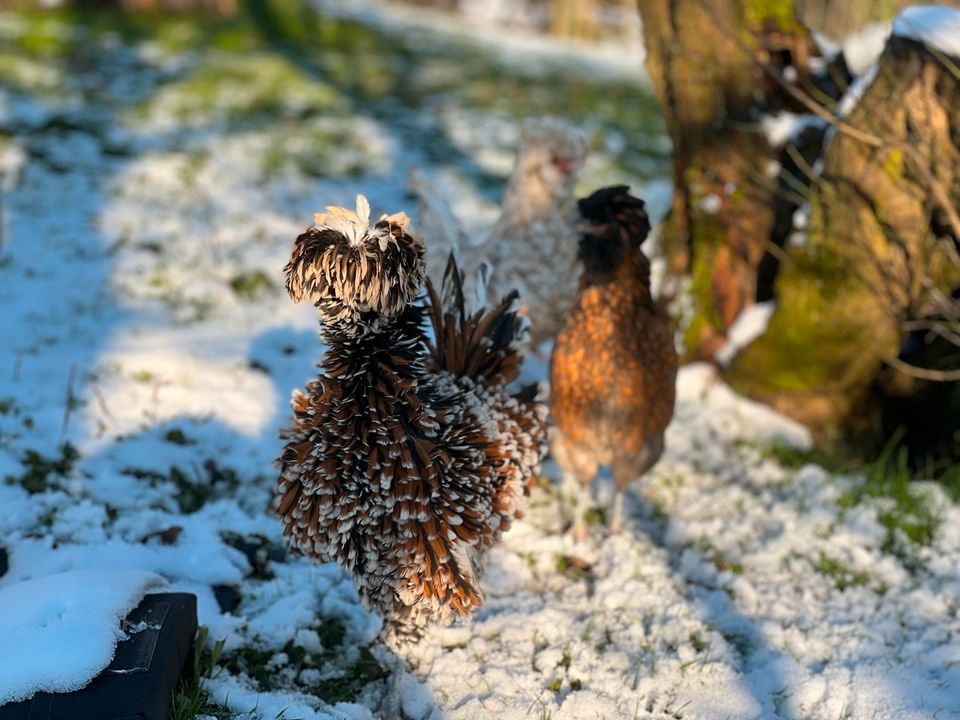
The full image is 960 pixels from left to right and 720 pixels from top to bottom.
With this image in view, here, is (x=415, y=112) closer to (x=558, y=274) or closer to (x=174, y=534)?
(x=558, y=274)

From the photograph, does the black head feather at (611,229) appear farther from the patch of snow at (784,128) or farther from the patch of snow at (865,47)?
the patch of snow at (784,128)

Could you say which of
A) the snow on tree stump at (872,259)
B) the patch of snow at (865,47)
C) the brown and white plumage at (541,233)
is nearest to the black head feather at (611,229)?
the brown and white plumage at (541,233)

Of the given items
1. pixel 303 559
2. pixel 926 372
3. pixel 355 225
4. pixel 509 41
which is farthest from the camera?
pixel 509 41

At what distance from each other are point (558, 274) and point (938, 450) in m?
2.68

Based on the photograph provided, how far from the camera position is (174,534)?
3.56 m

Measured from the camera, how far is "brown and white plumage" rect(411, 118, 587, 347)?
15.8ft

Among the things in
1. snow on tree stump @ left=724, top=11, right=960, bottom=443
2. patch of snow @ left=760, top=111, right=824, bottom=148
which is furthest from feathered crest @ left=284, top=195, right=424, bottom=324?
patch of snow @ left=760, top=111, right=824, bottom=148

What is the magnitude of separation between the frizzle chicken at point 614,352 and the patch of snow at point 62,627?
2165 mm

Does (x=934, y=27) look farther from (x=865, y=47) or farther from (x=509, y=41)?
(x=509, y=41)

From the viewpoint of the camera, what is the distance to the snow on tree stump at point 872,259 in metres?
4.29

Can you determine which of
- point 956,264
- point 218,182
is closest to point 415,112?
point 218,182

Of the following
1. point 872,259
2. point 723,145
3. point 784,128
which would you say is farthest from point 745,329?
point 784,128

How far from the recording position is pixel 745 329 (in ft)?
17.8

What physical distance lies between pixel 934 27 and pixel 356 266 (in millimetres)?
3615
